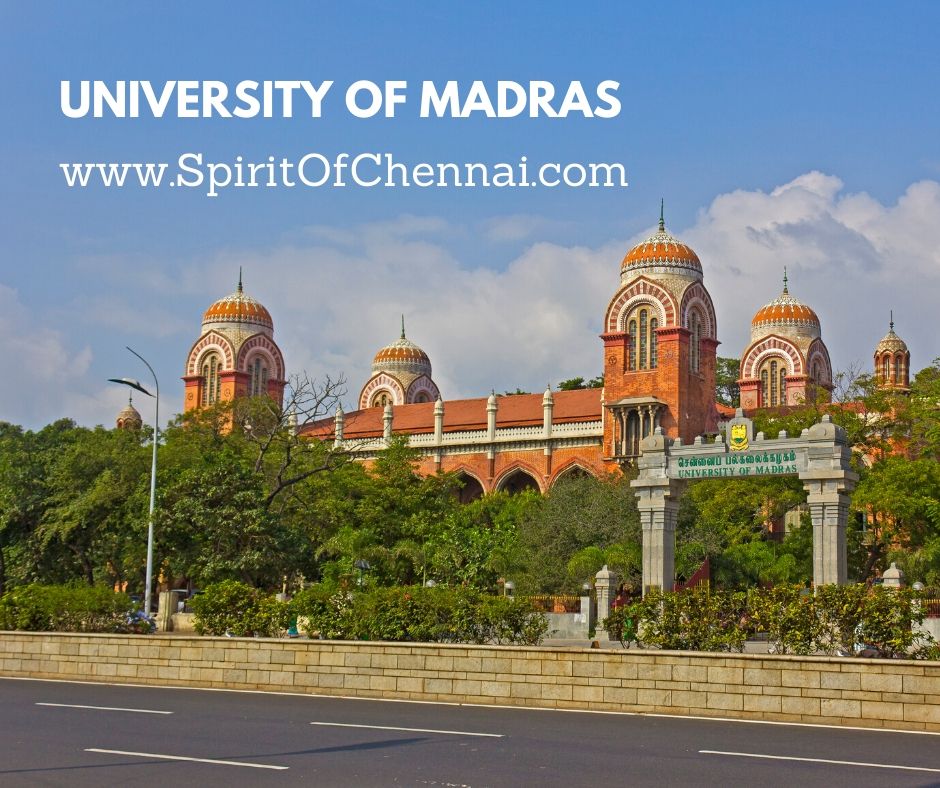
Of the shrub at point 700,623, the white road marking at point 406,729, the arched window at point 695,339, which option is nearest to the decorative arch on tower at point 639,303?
the arched window at point 695,339

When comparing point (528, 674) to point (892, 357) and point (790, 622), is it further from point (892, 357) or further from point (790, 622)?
point (892, 357)

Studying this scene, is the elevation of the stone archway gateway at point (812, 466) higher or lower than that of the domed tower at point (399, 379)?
lower

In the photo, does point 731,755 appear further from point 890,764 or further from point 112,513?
point 112,513

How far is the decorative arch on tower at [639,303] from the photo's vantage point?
5381cm

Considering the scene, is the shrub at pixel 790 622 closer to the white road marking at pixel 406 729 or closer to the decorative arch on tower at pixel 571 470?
the white road marking at pixel 406 729

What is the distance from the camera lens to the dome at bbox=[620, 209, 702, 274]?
54.8m

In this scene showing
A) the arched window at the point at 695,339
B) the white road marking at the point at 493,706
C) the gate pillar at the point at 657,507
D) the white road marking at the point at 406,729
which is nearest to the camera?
the white road marking at the point at 406,729

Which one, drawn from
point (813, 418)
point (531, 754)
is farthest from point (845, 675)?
point (813, 418)

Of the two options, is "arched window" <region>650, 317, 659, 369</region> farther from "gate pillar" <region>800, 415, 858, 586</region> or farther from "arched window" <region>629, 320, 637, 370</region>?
"gate pillar" <region>800, 415, 858, 586</region>

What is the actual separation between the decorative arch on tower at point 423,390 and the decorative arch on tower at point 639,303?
20760mm

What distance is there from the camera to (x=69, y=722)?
1170 cm

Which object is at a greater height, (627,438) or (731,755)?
(627,438)

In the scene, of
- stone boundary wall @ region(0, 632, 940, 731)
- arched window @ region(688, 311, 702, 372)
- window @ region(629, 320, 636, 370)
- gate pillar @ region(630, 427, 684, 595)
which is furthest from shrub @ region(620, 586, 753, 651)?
arched window @ region(688, 311, 702, 372)

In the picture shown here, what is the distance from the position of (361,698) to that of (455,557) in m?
23.2
